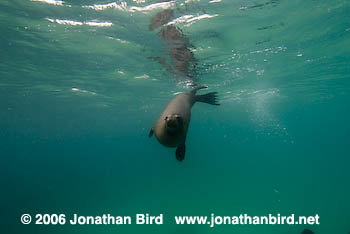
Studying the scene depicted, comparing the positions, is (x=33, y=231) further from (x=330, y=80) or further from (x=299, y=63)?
(x=330, y=80)

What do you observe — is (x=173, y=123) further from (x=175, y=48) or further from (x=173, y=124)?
(x=175, y=48)

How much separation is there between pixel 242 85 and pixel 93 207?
33606mm

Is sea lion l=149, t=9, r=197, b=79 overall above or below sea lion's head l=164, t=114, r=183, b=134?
above

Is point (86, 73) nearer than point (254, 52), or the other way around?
point (254, 52)

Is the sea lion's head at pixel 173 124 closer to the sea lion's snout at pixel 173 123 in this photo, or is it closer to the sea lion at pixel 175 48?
the sea lion's snout at pixel 173 123

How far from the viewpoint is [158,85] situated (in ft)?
70.4

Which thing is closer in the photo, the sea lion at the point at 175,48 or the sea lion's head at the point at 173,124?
the sea lion's head at the point at 173,124

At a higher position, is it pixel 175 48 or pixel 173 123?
pixel 175 48

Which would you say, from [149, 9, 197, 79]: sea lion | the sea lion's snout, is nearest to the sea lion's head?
the sea lion's snout

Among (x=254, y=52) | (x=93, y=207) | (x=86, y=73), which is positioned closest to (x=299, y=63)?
(x=254, y=52)

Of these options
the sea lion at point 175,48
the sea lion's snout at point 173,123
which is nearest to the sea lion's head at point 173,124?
the sea lion's snout at point 173,123

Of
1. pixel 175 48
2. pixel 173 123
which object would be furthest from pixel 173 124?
pixel 175 48

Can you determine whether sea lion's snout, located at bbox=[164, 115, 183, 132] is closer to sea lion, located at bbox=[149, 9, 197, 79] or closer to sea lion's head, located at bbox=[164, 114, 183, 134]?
sea lion's head, located at bbox=[164, 114, 183, 134]

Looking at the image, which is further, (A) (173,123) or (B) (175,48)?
(B) (175,48)
